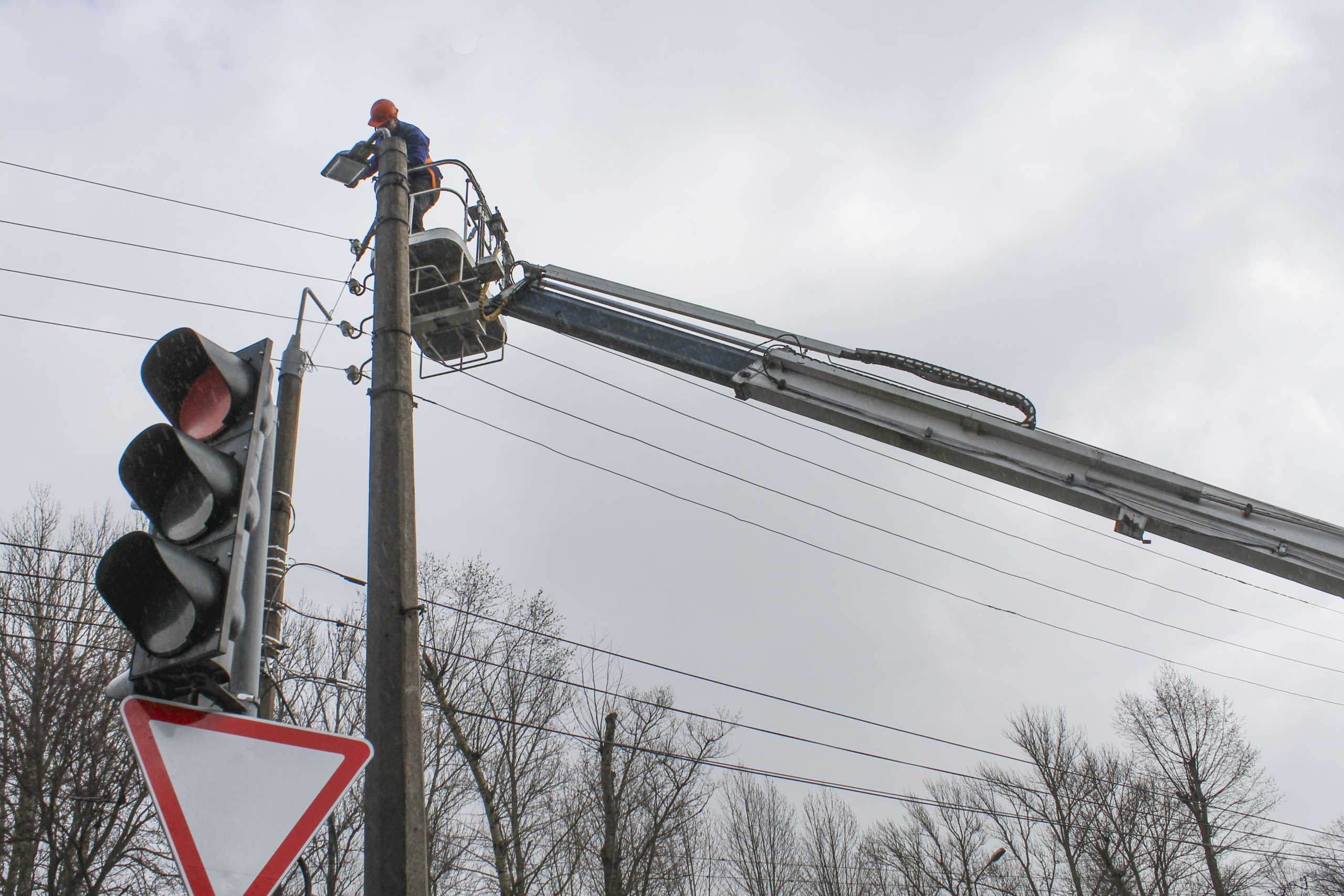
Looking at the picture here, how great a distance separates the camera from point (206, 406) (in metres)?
3.01

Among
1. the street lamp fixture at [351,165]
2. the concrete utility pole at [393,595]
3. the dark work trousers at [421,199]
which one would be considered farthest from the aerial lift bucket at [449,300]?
the concrete utility pole at [393,595]

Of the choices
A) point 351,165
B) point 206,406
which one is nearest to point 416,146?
point 351,165

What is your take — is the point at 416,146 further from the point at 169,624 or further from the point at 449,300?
the point at 169,624

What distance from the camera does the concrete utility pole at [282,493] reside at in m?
5.69

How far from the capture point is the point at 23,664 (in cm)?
1627

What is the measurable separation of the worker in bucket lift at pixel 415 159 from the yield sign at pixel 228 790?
15.6 ft

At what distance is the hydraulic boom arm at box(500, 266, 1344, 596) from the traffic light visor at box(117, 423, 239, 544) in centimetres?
661

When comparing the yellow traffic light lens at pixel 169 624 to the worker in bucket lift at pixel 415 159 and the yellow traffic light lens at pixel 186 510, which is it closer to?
the yellow traffic light lens at pixel 186 510

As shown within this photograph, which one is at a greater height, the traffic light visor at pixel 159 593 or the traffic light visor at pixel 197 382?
the traffic light visor at pixel 197 382

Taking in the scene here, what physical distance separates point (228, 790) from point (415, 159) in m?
6.37

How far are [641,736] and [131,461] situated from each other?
75.5 ft

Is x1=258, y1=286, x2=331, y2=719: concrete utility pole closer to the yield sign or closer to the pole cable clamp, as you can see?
the pole cable clamp

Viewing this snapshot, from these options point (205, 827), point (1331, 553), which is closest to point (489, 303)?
point (205, 827)

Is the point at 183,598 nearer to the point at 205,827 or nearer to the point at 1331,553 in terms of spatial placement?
the point at 205,827
